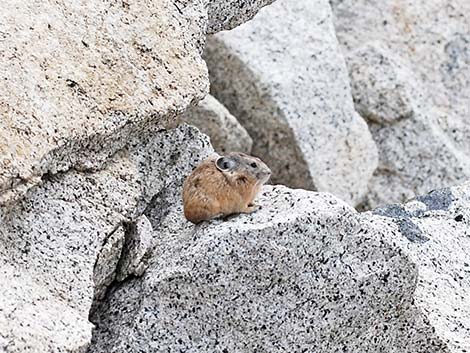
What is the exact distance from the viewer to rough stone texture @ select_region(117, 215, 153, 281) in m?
6.21

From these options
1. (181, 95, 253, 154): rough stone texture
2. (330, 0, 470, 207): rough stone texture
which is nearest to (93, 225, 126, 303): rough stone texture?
(181, 95, 253, 154): rough stone texture

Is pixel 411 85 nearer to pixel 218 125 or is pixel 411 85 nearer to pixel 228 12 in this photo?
pixel 218 125

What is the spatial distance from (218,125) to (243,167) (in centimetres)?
261

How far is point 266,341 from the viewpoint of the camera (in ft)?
19.9

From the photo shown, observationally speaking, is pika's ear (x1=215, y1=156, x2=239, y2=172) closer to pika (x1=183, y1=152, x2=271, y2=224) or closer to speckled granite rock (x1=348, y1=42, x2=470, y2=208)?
pika (x1=183, y1=152, x2=271, y2=224)

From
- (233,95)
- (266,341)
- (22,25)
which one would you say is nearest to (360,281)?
(266,341)

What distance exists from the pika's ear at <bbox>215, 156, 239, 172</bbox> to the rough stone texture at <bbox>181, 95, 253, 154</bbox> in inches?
102

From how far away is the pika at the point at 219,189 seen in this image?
6289 mm

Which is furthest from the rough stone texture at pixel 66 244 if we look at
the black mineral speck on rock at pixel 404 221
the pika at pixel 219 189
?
the black mineral speck on rock at pixel 404 221

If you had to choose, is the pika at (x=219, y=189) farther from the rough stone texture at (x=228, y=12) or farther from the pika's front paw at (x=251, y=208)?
the rough stone texture at (x=228, y=12)

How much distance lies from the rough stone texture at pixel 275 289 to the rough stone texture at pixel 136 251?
0.05 metres

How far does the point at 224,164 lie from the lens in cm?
651

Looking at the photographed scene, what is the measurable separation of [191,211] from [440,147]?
4.52 meters

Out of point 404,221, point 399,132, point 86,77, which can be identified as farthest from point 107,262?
point 399,132
